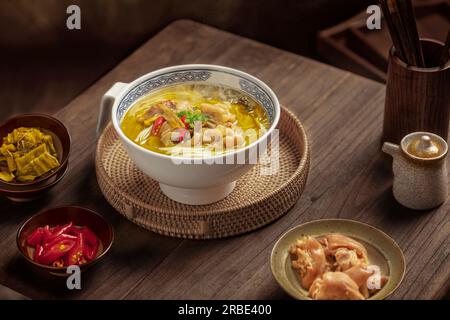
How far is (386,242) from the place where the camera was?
1.70m

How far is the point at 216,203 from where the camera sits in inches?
73.8

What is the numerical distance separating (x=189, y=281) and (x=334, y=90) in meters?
0.83

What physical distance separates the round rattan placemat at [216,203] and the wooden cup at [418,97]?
234mm

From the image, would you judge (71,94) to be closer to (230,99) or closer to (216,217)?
(230,99)

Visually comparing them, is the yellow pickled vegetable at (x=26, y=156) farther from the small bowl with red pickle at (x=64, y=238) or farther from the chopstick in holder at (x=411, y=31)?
the chopstick in holder at (x=411, y=31)

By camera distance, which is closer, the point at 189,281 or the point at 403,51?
the point at 189,281

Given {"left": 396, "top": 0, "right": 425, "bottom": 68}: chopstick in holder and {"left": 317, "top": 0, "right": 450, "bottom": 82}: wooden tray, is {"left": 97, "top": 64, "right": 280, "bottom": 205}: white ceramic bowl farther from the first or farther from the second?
{"left": 317, "top": 0, "right": 450, "bottom": 82}: wooden tray

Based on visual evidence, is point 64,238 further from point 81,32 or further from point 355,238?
point 81,32

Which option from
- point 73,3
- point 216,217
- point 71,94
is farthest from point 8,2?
point 216,217

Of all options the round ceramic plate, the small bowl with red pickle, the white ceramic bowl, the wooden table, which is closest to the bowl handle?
the white ceramic bowl

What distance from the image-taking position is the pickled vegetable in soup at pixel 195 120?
1801 millimetres

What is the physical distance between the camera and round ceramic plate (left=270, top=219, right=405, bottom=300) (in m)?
1.61

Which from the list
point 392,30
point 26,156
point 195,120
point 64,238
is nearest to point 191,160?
point 195,120

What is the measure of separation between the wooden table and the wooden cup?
10cm
